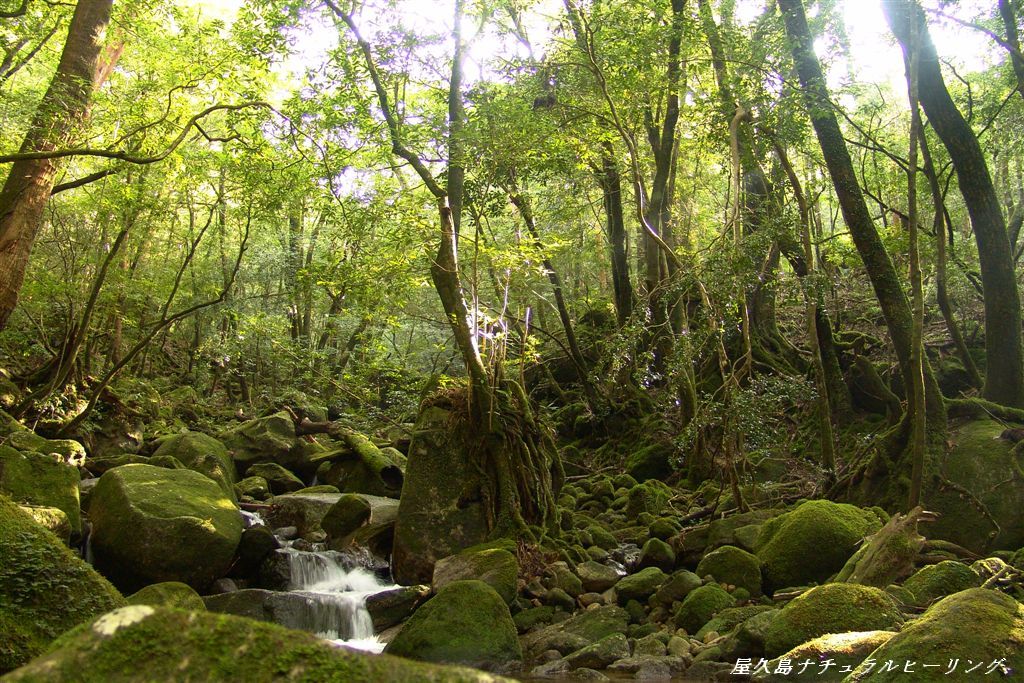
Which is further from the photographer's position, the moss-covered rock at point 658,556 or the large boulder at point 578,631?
the moss-covered rock at point 658,556

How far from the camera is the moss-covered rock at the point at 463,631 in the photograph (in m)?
6.62

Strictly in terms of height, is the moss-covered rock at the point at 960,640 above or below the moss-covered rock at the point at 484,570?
above

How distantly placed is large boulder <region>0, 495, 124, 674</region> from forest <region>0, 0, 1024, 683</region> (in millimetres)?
19

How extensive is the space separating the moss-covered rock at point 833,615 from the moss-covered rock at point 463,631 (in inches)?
93.0

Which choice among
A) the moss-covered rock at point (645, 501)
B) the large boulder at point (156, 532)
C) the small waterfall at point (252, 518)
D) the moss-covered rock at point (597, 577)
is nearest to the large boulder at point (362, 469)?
the small waterfall at point (252, 518)

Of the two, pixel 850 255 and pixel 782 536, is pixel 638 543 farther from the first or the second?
pixel 850 255

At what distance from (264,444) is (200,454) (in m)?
2.05

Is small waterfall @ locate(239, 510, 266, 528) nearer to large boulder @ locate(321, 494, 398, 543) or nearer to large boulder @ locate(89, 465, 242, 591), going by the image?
large boulder @ locate(321, 494, 398, 543)

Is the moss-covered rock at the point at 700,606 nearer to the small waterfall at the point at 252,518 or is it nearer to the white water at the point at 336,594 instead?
the white water at the point at 336,594

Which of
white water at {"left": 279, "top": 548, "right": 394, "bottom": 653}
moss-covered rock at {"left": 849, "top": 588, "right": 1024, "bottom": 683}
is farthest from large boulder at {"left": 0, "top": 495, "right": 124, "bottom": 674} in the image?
moss-covered rock at {"left": 849, "top": 588, "right": 1024, "bottom": 683}

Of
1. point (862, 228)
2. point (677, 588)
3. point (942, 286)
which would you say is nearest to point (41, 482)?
point (677, 588)

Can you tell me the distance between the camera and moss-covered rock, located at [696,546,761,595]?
26.0 feet

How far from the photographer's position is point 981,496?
338 inches

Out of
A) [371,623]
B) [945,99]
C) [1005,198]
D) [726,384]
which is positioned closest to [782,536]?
[726,384]
